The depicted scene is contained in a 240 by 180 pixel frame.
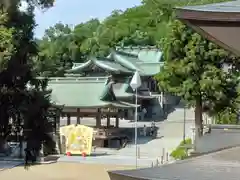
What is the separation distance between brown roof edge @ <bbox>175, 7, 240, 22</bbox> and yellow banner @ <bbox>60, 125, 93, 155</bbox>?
21315 mm

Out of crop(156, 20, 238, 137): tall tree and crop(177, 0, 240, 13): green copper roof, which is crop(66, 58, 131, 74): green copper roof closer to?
crop(156, 20, 238, 137): tall tree

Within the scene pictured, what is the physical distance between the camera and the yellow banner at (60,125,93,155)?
86.2 feet

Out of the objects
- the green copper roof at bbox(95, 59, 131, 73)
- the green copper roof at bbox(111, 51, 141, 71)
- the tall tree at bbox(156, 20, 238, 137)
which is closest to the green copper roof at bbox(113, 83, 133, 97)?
the green copper roof at bbox(95, 59, 131, 73)

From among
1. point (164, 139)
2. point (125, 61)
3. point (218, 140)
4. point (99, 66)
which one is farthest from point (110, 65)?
point (218, 140)

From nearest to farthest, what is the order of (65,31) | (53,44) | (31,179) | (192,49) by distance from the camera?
1. (31,179)
2. (192,49)
3. (53,44)
4. (65,31)

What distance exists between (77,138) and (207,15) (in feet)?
72.5

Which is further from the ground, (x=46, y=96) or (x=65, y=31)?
(x=65, y=31)

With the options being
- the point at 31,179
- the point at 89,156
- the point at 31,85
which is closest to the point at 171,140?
the point at 89,156

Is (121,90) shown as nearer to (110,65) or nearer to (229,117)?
(110,65)

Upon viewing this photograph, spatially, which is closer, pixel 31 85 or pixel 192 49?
pixel 31 85

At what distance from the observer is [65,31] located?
58375mm

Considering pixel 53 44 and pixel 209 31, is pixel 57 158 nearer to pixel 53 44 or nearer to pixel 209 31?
pixel 209 31

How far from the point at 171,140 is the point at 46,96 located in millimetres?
28494

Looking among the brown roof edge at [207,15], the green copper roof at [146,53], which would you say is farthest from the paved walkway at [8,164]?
the green copper roof at [146,53]
